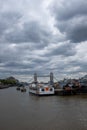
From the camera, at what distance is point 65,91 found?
76562 millimetres

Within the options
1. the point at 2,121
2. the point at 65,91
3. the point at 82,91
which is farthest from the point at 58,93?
the point at 2,121

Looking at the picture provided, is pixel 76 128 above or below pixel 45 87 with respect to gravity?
below

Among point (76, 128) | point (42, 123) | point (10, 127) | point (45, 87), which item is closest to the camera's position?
point (76, 128)

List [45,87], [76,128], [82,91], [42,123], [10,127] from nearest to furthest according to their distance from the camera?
[76,128], [10,127], [42,123], [45,87], [82,91]

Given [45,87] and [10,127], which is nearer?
[10,127]

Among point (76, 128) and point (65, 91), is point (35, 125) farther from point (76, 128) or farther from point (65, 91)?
point (65, 91)

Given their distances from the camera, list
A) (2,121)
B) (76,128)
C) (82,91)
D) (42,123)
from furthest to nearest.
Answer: (82,91)
(2,121)
(42,123)
(76,128)

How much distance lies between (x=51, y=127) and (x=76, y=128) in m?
2.30

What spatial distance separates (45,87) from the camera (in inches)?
2911

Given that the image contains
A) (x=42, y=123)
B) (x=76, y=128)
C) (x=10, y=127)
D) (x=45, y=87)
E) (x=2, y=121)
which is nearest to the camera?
(x=76, y=128)

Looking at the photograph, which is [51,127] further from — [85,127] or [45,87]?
[45,87]

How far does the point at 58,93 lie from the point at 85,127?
54.1 m

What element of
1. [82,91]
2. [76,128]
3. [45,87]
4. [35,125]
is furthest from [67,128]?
[82,91]

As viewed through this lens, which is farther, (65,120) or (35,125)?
(65,120)
